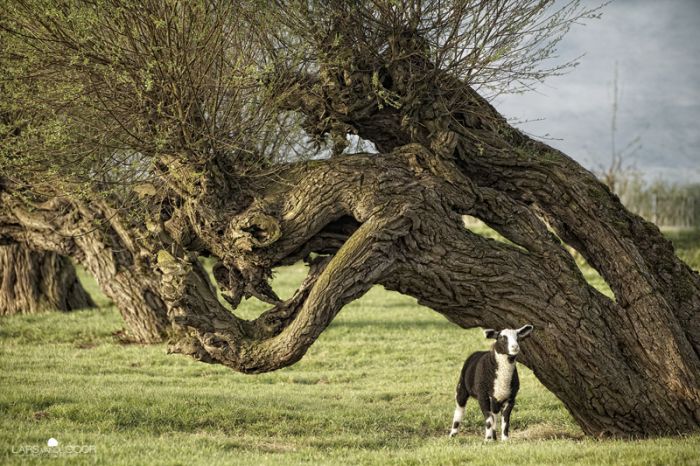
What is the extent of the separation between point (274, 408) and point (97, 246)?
797cm

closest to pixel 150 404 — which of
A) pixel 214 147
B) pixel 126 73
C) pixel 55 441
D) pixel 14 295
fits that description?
pixel 55 441

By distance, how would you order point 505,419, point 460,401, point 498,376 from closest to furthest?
point 498,376, point 505,419, point 460,401

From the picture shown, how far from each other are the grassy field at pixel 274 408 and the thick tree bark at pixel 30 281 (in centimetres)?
154

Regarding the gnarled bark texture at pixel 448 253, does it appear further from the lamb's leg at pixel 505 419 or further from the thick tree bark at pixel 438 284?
the lamb's leg at pixel 505 419

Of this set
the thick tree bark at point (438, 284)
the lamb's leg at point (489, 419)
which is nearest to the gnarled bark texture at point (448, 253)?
the thick tree bark at point (438, 284)

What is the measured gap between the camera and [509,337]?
10.8m

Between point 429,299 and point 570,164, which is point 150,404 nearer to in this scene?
point 429,299

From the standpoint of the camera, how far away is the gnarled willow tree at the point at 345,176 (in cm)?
1027

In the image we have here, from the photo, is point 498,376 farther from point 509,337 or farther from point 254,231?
point 254,231

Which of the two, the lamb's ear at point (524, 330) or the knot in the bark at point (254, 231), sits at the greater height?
the knot in the bark at point (254, 231)

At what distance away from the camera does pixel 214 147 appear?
10852 mm

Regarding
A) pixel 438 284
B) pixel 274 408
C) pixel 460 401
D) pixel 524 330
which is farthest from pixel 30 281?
pixel 524 330

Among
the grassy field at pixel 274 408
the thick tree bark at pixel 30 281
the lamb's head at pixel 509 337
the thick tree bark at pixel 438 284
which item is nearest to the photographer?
the grassy field at pixel 274 408

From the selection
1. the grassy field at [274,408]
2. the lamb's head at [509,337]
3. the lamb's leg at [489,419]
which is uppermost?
the lamb's head at [509,337]
